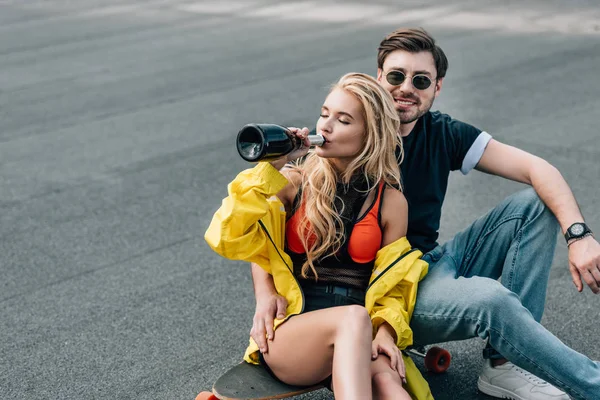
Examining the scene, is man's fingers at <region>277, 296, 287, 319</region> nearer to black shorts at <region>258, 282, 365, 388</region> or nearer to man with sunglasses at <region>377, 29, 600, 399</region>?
black shorts at <region>258, 282, 365, 388</region>

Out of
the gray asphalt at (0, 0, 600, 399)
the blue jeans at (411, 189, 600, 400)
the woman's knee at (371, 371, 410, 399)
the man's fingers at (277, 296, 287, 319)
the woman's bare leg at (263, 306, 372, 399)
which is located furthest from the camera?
the gray asphalt at (0, 0, 600, 399)

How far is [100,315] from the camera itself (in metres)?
4.49

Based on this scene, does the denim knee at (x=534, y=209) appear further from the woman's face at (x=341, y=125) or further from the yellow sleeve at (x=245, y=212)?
the yellow sleeve at (x=245, y=212)

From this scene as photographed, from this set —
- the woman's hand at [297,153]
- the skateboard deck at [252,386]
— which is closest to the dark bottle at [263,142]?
the woman's hand at [297,153]

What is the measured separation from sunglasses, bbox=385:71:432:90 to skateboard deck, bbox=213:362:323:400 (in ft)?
4.11

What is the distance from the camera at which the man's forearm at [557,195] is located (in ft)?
11.6

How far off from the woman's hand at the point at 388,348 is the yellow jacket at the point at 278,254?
3cm

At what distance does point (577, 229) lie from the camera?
11.5ft

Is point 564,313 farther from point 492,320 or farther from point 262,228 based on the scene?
point 262,228

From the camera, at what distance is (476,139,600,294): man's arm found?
11.3 ft

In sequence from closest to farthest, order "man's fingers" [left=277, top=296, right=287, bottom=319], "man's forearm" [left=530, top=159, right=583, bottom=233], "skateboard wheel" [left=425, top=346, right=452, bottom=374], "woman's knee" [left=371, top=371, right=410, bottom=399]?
"woman's knee" [left=371, top=371, right=410, bottom=399]
"man's fingers" [left=277, top=296, right=287, bottom=319]
"man's forearm" [left=530, top=159, right=583, bottom=233]
"skateboard wheel" [left=425, top=346, right=452, bottom=374]

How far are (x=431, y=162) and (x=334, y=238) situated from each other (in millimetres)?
639

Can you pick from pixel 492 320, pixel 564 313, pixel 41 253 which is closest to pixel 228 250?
pixel 492 320

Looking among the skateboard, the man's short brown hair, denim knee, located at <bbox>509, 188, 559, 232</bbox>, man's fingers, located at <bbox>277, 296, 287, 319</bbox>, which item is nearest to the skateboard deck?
the skateboard
